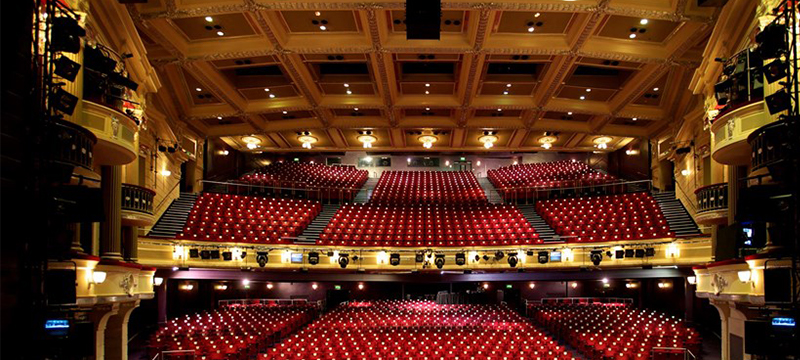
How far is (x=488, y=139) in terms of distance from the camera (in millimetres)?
25266

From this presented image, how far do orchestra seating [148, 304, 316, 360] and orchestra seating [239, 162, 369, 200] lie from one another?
666 centimetres

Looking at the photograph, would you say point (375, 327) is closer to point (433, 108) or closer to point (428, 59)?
point (428, 59)

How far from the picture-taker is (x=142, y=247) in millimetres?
16141

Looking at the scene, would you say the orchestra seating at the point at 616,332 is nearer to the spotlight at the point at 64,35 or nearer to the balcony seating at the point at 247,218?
the balcony seating at the point at 247,218

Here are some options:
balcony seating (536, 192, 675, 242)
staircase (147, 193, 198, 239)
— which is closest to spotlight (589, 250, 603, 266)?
balcony seating (536, 192, 675, 242)

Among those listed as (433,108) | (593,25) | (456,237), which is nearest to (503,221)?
(456,237)

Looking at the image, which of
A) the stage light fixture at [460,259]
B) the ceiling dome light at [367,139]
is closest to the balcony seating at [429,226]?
the stage light fixture at [460,259]

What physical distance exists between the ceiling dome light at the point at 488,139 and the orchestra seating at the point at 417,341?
1032 centimetres

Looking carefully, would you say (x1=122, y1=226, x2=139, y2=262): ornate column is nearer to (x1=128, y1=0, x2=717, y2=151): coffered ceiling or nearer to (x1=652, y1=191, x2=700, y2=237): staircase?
(x1=128, y1=0, x2=717, y2=151): coffered ceiling

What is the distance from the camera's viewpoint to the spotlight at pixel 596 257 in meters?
18.0

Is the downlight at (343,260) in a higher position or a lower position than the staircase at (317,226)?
lower

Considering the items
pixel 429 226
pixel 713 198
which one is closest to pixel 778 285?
pixel 713 198

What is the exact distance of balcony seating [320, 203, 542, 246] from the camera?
795 inches

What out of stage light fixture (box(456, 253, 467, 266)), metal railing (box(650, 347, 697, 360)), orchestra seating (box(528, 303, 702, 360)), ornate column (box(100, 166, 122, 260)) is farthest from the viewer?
stage light fixture (box(456, 253, 467, 266))
